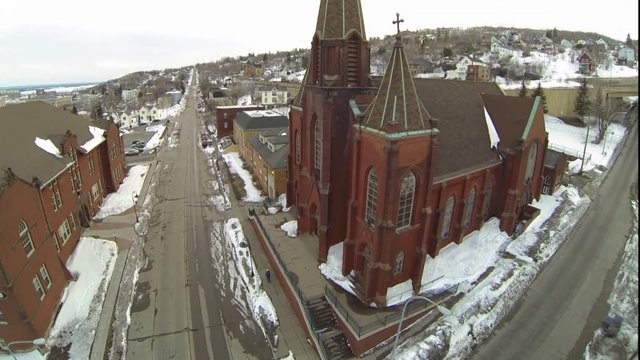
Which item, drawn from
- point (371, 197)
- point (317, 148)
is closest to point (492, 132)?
point (371, 197)

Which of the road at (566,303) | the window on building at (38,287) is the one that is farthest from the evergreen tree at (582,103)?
the window on building at (38,287)

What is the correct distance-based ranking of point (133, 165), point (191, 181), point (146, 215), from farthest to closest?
point (133, 165)
point (191, 181)
point (146, 215)

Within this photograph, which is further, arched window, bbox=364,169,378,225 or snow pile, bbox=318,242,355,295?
snow pile, bbox=318,242,355,295

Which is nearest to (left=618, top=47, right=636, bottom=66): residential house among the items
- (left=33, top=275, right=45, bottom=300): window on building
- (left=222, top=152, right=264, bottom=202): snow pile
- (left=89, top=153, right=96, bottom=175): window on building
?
(left=33, top=275, right=45, bottom=300): window on building

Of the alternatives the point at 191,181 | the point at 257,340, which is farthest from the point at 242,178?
the point at 257,340

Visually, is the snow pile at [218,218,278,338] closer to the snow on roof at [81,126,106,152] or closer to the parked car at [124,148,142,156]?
the snow on roof at [81,126,106,152]

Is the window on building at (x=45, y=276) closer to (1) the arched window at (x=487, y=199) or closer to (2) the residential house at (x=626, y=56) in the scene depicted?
(2) the residential house at (x=626, y=56)

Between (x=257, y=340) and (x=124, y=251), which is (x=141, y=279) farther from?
(x=257, y=340)
